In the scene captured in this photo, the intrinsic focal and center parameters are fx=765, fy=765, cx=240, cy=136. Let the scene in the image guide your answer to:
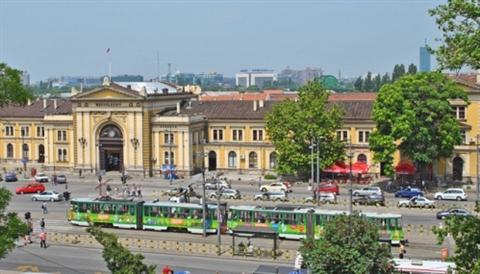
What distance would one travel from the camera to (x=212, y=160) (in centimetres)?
9069

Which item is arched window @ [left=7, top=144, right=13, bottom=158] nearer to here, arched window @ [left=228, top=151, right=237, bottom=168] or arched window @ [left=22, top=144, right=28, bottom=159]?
arched window @ [left=22, top=144, right=28, bottom=159]

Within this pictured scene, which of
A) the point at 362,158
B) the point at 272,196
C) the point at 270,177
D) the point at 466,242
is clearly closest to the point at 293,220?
the point at 272,196

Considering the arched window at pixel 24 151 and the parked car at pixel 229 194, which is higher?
the arched window at pixel 24 151

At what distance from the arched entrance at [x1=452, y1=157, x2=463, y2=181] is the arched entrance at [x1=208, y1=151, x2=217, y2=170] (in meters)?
27.7

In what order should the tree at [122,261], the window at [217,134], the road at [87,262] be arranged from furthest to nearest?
the window at [217,134] < the road at [87,262] < the tree at [122,261]

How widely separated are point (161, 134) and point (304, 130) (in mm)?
18757

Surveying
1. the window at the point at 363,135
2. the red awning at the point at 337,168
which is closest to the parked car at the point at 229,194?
the red awning at the point at 337,168

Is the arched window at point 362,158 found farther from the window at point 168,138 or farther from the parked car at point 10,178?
the parked car at point 10,178

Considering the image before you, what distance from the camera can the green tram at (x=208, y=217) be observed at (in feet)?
163

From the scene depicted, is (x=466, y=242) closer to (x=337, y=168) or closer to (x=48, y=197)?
(x=48, y=197)

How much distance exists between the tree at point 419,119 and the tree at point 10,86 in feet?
158

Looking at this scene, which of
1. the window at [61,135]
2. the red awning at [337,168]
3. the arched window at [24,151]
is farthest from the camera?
the arched window at [24,151]

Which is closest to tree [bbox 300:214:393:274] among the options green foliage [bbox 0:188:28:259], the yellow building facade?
green foliage [bbox 0:188:28:259]

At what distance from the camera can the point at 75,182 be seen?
279 feet
